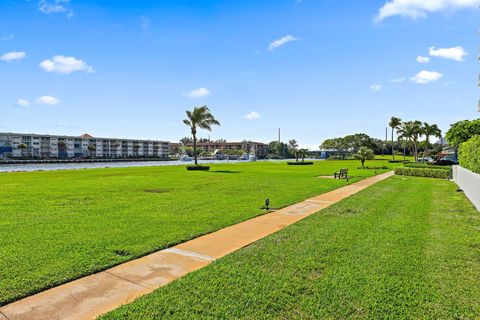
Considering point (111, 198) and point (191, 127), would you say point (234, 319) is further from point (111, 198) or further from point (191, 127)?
point (191, 127)

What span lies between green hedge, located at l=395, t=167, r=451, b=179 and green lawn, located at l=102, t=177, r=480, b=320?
2005 centimetres

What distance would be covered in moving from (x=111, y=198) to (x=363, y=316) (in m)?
12.0

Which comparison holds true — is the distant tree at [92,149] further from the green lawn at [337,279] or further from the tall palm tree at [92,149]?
the green lawn at [337,279]

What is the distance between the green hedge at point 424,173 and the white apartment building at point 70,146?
134037 mm

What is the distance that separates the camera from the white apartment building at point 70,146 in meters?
119

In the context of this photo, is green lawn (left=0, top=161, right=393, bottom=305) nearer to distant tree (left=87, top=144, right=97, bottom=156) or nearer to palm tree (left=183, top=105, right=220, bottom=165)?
palm tree (left=183, top=105, right=220, bottom=165)

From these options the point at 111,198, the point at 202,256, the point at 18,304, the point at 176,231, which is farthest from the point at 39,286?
the point at 111,198

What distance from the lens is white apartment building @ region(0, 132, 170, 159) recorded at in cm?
11938

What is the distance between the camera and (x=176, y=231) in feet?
25.4

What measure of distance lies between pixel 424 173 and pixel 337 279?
2642 centimetres

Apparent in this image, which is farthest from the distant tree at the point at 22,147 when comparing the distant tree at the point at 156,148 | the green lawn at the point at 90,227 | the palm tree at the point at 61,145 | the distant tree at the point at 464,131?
the distant tree at the point at 464,131

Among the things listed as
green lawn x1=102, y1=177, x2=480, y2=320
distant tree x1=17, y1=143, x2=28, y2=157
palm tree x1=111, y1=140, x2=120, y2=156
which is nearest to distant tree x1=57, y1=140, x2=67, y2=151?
distant tree x1=17, y1=143, x2=28, y2=157

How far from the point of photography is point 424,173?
26.7m

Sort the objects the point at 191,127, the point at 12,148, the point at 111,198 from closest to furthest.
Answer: the point at 111,198 < the point at 191,127 < the point at 12,148
